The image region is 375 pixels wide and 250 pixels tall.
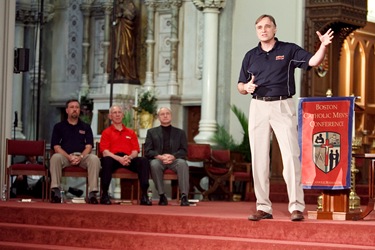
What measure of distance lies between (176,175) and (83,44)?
648cm

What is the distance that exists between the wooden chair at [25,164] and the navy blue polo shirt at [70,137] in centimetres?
34

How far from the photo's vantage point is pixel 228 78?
15.4 m

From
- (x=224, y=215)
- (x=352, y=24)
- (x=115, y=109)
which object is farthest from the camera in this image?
(x=352, y=24)

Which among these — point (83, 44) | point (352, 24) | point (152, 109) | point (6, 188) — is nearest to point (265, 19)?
point (6, 188)

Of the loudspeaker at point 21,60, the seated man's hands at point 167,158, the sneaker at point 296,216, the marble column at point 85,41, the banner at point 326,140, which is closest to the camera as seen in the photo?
the sneaker at point 296,216

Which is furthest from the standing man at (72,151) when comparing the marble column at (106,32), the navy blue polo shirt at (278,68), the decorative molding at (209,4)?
the marble column at (106,32)

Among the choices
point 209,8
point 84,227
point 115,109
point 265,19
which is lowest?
point 84,227

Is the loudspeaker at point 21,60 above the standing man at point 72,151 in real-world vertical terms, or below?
above

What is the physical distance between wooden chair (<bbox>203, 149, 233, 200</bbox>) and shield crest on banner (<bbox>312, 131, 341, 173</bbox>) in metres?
4.82

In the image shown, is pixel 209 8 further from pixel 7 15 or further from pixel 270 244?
pixel 270 244

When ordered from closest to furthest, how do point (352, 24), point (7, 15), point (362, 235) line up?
point (362, 235) → point (7, 15) → point (352, 24)

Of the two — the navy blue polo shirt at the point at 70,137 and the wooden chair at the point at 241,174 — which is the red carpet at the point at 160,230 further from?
the wooden chair at the point at 241,174

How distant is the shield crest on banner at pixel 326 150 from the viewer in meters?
8.51

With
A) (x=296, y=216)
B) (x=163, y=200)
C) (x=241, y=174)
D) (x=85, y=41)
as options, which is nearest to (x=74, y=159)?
(x=163, y=200)
